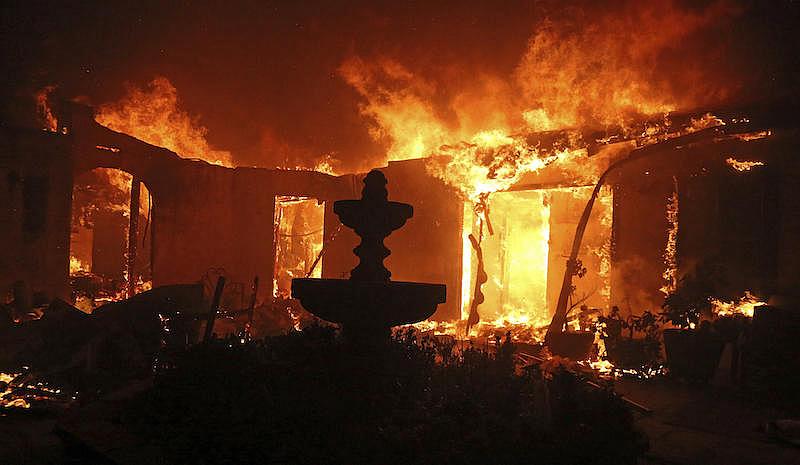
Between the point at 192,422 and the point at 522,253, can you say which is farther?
the point at 522,253

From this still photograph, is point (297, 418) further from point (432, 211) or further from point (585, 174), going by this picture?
point (432, 211)

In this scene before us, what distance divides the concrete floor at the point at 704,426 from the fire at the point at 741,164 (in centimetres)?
416

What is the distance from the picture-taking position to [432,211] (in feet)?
53.8

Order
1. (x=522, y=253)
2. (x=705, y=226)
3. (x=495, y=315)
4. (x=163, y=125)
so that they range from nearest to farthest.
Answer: (x=705, y=226), (x=495, y=315), (x=522, y=253), (x=163, y=125)

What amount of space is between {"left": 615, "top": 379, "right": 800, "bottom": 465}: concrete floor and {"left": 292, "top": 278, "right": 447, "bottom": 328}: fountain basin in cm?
283

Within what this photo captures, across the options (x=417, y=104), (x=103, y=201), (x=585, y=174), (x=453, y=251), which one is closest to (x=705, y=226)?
(x=585, y=174)

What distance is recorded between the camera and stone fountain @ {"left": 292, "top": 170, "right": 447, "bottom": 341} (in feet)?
19.4

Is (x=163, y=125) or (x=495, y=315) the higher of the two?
(x=163, y=125)

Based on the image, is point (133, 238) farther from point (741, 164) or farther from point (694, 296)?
→ point (741, 164)

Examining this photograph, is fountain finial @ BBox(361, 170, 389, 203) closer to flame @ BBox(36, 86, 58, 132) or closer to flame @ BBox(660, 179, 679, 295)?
flame @ BBox(660, 179, 679, 295)

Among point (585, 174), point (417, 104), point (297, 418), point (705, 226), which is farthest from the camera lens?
point (417, 104)

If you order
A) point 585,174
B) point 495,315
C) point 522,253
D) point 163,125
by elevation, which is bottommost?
point 495,315

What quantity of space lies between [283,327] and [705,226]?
9.76 metres

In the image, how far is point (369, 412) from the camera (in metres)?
5.29
